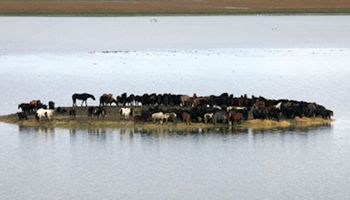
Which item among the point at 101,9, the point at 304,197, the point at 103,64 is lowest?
the point at 304,197

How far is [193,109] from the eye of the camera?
38.8 meters

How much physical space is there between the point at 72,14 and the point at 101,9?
17.2 feet

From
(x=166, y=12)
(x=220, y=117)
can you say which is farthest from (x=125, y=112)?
(x=166, y=12)

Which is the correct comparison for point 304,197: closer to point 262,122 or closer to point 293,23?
point 262,122

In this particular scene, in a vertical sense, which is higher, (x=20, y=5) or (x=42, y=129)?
(x=20, y=5)

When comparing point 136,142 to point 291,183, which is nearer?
point 291,183

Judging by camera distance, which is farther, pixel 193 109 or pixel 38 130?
pixel 193 109

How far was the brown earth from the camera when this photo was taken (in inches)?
4953

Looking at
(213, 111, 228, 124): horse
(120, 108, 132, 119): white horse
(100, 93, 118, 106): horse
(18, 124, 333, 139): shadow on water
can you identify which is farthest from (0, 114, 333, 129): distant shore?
(100, 93, 118, 106): horse

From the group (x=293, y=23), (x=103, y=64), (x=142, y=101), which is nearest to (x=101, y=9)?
(x=293, y=23)

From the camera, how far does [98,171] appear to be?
3212cm

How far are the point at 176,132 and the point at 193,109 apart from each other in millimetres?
1716

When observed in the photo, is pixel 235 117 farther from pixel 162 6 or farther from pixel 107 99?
pixel 162 6

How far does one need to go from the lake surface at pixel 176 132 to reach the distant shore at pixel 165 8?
22.4 metres
